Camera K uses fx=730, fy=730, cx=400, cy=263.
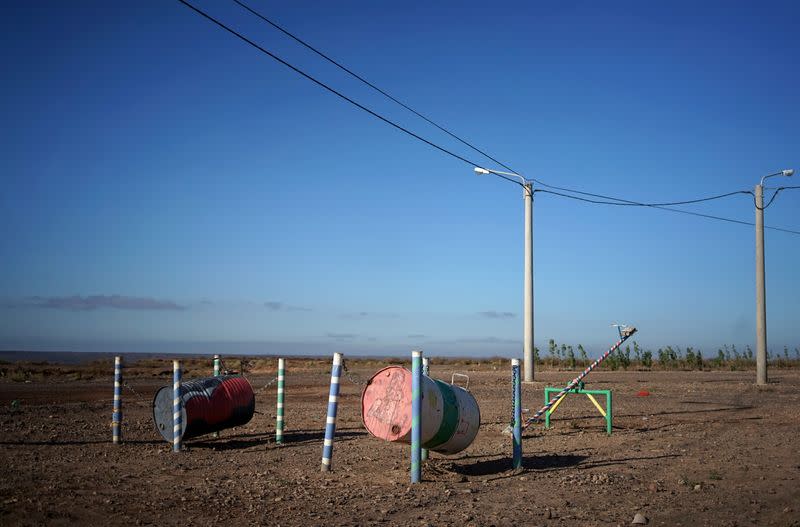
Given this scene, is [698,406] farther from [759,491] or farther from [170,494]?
[170,494]

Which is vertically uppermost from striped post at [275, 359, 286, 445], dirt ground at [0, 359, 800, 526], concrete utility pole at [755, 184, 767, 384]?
concrete utility pole at [755, 184, 767, 384]

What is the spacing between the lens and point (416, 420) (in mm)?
10094

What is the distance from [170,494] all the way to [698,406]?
17255 millimetres

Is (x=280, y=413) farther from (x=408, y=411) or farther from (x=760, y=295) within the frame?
(x=760, y=295)

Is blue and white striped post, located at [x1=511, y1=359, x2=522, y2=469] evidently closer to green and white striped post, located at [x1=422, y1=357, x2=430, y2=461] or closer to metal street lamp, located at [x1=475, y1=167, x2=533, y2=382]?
green and white striped post, located at [x1=422, y1=357, x2=430, y2=461]

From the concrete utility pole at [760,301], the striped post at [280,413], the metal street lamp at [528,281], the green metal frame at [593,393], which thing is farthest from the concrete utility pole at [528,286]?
the striped post at [280,413]

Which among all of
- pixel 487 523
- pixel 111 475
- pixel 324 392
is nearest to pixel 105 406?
pixel 324 392

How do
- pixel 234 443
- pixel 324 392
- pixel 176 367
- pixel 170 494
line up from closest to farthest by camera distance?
pixel 170 494
pixel 176 367
pixel 234 443
pixel 324 392

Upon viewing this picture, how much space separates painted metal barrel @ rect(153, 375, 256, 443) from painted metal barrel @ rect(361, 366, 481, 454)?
4096 millimetres

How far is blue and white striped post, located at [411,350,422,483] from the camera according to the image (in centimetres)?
1003

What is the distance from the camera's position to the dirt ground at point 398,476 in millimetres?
8320

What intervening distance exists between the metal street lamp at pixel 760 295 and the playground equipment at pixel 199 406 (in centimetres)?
2600

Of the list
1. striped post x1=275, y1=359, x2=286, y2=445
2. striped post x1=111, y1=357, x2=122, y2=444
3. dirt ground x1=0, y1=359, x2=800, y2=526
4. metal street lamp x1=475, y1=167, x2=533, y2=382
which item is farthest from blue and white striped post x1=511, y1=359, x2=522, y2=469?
metal street lamp x1=475, y1=167, x2=533, y2=382

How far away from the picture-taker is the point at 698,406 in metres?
21.8
